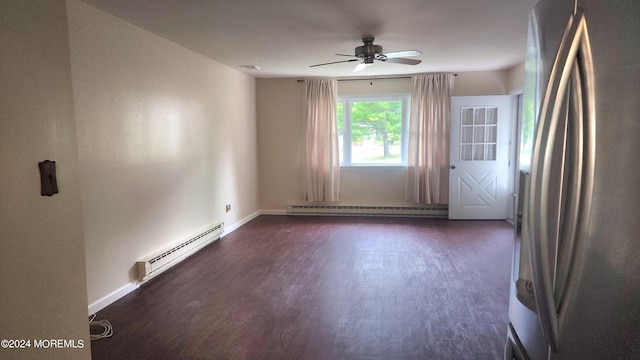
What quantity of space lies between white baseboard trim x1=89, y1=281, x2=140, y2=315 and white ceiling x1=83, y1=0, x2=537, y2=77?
2.24 m

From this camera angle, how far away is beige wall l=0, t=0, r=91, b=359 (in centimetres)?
107

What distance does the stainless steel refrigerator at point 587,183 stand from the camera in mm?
655

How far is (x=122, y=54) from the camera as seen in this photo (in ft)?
10.1

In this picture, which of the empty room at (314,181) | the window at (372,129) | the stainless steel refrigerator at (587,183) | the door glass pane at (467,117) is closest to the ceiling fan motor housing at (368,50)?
the empty room at (314,181)

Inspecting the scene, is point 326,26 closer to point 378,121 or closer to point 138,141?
point 138,141

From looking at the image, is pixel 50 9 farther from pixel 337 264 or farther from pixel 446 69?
pixel 446 69

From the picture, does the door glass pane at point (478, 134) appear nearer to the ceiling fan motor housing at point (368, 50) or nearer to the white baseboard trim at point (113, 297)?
the ceiling fan motor housing at point (368, 50)

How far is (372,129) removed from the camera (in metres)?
6.21

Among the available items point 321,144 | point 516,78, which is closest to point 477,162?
point 516,78

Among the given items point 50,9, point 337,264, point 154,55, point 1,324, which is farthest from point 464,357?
point 154,55

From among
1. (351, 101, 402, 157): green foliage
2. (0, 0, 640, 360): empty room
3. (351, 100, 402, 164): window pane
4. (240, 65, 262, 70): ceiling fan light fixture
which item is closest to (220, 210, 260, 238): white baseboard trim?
(0, 0, 640, 360): empty room

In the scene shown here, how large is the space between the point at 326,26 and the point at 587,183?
288 cm

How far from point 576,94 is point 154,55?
11.8ft

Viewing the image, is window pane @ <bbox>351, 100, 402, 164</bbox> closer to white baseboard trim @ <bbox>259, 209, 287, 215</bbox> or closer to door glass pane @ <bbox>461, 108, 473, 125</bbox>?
door glass pane @ <bbox>461, 108, 473, 125</bbox>
